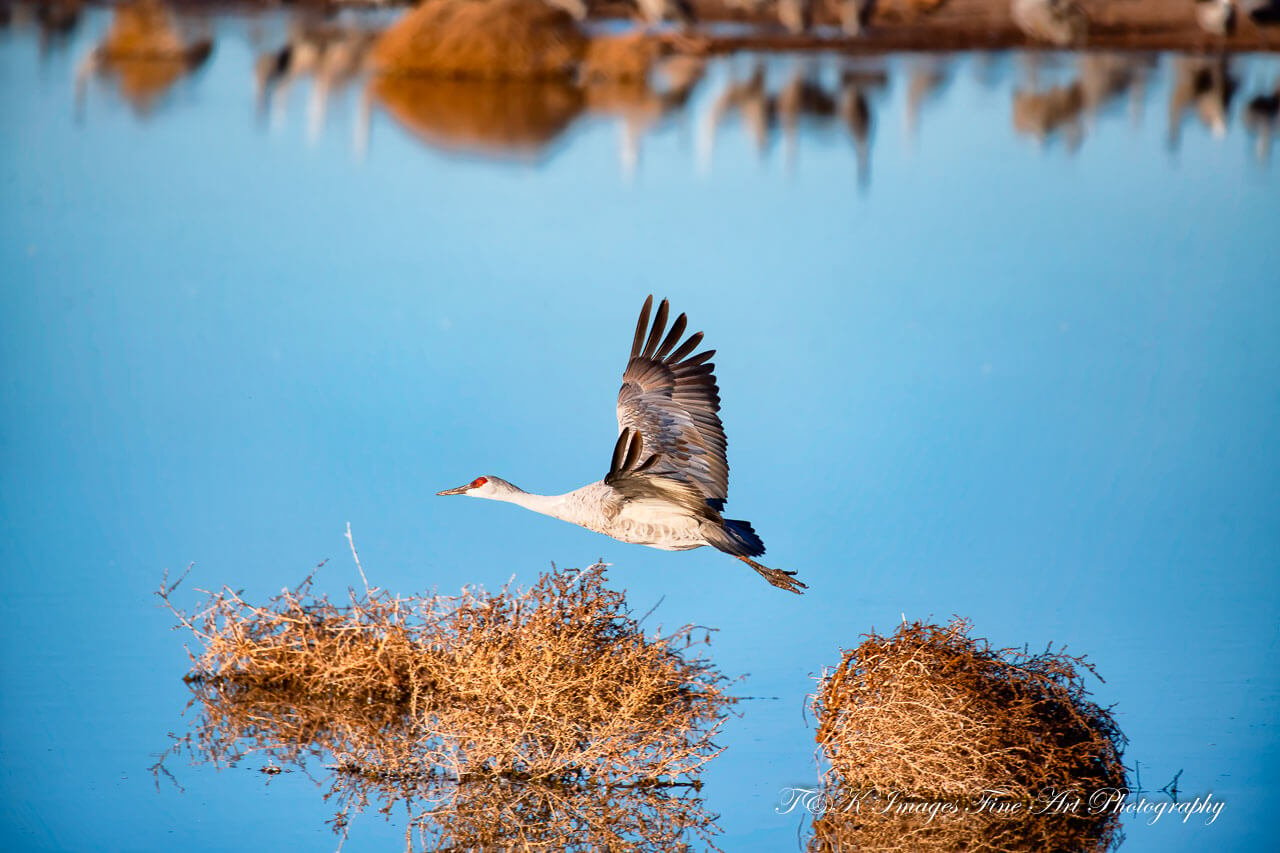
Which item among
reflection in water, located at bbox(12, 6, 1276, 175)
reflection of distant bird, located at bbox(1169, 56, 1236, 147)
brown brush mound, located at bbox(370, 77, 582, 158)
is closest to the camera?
brown brush mound, located at bbox(370, 77, 582, 158)

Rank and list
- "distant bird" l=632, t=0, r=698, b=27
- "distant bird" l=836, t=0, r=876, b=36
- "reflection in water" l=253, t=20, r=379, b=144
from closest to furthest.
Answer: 1. "reflection in water" l=253, t=20, r=379, b=144
2. "distant bird" l=632, t=0, r=698, b=27
3. "distant bird" l=836, t=0, r=876, b=36

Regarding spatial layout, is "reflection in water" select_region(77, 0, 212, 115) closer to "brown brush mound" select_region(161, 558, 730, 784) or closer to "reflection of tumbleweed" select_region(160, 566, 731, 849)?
"brown brush mound" select_region(161, 558, 730, 784)

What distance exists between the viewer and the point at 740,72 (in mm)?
22594

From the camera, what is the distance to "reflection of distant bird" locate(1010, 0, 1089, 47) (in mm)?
22766

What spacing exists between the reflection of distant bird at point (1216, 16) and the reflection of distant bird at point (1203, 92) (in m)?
0.50

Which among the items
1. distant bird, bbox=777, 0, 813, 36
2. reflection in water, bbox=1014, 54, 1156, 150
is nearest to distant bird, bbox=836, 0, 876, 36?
distant bird, bbox=777, 0, 813, 36

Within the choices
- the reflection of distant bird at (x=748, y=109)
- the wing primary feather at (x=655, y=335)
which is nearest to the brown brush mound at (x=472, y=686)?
the wing primary feather at (x=655, y=335)

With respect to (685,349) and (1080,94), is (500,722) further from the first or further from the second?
(1080,94)

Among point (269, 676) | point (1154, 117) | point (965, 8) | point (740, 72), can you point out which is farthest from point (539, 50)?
point (269, 676)

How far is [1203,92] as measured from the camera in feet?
74.6

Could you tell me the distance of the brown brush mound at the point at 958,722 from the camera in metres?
6.83

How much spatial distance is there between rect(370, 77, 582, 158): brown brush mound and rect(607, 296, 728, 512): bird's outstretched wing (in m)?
12.2

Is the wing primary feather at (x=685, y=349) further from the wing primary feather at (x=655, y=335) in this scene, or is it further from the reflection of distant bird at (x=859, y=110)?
the reflection of distant bird at (x=859, y=110)

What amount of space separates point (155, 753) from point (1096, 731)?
4.18 metres
